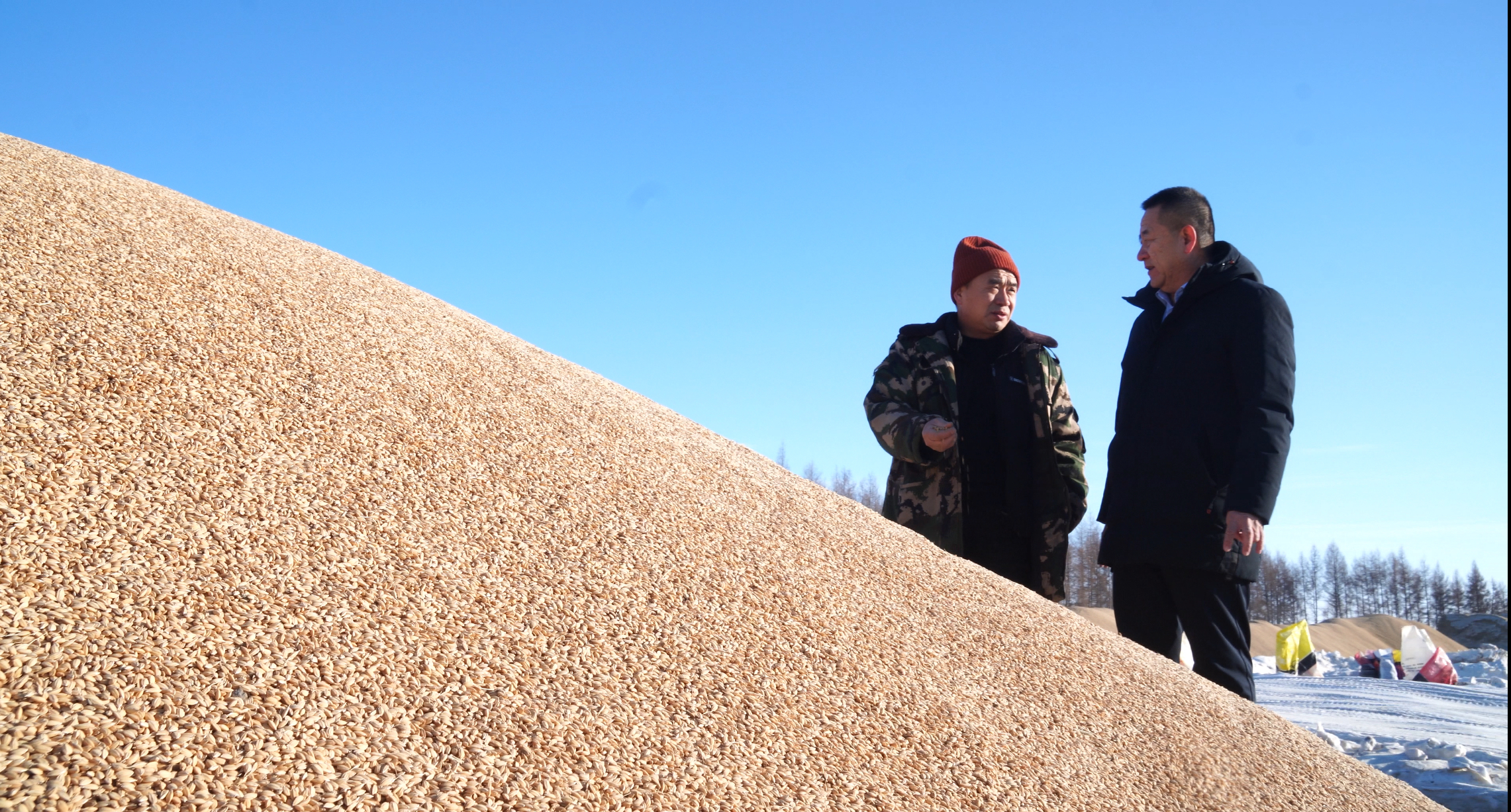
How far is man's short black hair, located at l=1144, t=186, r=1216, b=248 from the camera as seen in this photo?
281cm

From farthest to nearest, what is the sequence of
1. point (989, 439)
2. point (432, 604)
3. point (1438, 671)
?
point (1438, 671) → point (989, 439) → point (432, 604)

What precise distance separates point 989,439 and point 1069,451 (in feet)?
0.86

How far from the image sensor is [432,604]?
151 cm

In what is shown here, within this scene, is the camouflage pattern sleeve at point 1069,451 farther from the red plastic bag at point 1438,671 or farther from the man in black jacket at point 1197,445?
the red plastic bag at point 1438,671

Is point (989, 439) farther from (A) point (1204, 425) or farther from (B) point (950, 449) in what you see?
(A) point (1204, 425)


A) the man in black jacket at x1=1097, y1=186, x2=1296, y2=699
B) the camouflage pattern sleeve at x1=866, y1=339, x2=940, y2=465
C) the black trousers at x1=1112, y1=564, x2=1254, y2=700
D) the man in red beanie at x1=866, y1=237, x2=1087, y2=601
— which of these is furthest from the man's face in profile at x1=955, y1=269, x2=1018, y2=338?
the black trousers at x1=1112, y1=564, x2=1254, y2=700

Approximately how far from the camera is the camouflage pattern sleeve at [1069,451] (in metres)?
3.07

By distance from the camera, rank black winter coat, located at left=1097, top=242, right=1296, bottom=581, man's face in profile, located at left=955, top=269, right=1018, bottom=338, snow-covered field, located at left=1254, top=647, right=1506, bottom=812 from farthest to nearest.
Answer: man's face in profile, located at left=955, top=269, right=1018, bottom=338
snow-covered field, located at left=1254, top=647, right=1506, bottom=812
black winter coat, located at left=1097, top=242, right=1296, bottom=581

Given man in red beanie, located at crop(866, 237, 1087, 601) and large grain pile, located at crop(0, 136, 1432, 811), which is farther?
man in red beanie, located at crop(866, 237, 1087, 601)

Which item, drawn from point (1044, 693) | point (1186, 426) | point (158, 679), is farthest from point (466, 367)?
point (1186, 426)

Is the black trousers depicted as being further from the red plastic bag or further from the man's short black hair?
the red plastic bag

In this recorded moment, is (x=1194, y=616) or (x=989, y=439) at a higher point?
(x=989, y=439)

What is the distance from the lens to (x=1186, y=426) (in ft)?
8.57

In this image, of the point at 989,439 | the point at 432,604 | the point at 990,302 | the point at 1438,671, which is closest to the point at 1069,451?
the point at 989,439
